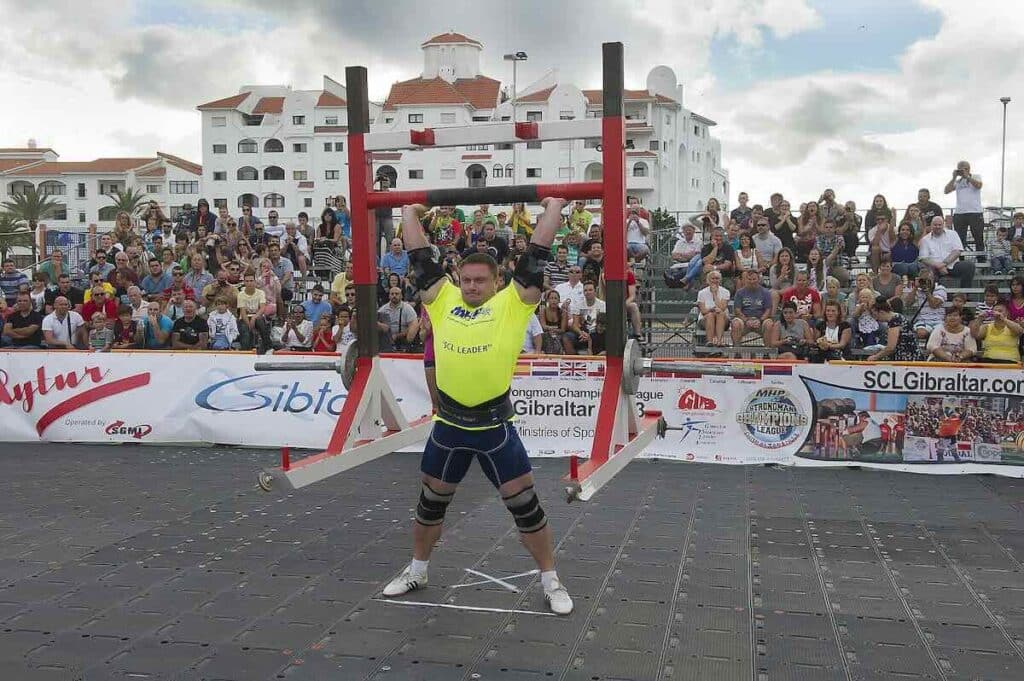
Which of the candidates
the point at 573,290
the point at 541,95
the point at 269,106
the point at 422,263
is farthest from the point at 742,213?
the point at 269,106

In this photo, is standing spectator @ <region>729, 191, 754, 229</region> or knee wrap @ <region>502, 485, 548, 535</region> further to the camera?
standing spectator @ <region>729, 191, 754, 229</region>

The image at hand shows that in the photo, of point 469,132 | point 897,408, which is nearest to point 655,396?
point 897,408

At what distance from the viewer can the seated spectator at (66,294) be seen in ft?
46.2

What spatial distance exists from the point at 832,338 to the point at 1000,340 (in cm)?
179

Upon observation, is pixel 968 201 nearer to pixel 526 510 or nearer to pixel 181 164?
pixel 526 510

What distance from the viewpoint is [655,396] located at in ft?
36.4

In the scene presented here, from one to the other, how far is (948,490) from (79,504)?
776 centimetres

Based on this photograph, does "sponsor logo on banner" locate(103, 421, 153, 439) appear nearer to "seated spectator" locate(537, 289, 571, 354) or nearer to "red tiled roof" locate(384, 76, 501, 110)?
A: "seated spectator" locate(537, 289, 571, 354)

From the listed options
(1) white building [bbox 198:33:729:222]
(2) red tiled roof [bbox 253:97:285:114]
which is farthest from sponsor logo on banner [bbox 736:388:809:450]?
(2) red tiled roof [bbox 253:97:285:114]

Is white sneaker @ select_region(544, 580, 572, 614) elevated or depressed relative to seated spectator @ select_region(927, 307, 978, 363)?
depressed

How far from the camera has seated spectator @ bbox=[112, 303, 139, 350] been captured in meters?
13.0

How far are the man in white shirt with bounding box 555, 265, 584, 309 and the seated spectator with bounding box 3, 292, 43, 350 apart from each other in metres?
7.07

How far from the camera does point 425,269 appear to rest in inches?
221

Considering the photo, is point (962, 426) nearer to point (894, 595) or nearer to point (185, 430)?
point (894, 595)
